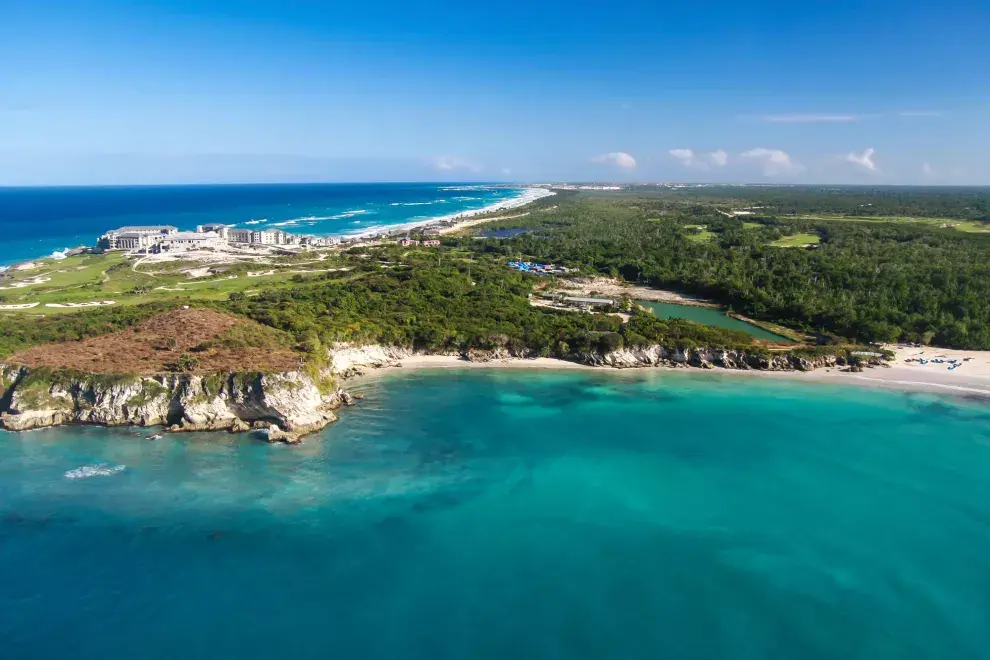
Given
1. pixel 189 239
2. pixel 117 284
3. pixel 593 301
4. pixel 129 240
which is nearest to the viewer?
pixel 117 284

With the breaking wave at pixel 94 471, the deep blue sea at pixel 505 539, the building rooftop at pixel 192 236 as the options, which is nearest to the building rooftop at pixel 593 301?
the deep blue sea at pixel 505 539

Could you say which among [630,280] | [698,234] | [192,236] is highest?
[698,234]

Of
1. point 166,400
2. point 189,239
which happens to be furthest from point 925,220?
point 166,400

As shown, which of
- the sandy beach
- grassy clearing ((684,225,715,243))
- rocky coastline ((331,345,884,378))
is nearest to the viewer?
the sandy beach

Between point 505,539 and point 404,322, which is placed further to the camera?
point 404,322

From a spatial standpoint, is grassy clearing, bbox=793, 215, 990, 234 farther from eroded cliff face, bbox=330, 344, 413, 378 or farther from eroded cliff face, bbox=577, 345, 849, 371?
eroded cliff face, bbox=330, 344, 413, 378

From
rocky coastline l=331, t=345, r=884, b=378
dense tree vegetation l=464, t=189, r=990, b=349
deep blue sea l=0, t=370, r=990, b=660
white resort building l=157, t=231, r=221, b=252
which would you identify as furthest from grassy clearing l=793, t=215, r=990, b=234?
white resort building l=157, t=231, r=221, b=252

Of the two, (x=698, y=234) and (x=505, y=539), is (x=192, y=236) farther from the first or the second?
(x=698, y=234)
